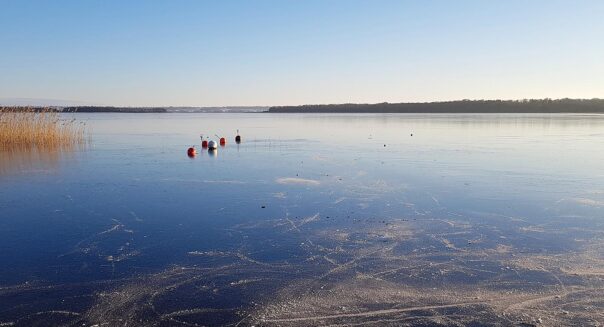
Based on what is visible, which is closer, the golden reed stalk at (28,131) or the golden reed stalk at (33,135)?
the golden reed stalk at (33,135)

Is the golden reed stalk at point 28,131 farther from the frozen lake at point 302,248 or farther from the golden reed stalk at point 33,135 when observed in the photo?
the frozen lake at point 302,248

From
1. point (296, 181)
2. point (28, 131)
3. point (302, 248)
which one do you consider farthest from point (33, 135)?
point (302, 248)

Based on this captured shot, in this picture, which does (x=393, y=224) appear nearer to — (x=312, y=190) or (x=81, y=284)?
(x=312, y=190)

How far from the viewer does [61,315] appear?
3549 mm

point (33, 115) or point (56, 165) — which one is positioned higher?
point (33, 115)

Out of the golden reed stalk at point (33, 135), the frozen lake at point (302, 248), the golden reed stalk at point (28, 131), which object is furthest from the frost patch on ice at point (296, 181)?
the golden reed stalk at point (28, 131)

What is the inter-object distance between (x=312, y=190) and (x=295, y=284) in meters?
4.51

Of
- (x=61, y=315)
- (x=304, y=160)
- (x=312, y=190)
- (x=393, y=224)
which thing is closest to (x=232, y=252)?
(x=61, y=315)

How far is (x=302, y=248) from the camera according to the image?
17.2ft

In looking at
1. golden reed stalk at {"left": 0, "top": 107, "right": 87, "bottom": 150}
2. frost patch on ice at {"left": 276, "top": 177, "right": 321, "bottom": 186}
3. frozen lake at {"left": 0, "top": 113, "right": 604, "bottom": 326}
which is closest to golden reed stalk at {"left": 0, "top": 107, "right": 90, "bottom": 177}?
golden reed stalk at {"left": 0, "top": 107, "right": 87, "bottom": 150}

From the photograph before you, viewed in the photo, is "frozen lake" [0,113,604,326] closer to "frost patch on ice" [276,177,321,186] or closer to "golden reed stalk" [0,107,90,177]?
"frost patch on ice" [276,177,321,186]

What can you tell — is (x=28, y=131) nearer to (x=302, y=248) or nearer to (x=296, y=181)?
(x=296, y=181)

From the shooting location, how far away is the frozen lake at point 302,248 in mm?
3688

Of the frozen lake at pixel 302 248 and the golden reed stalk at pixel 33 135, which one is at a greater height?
the golden reed stalk at pixel 33 135
